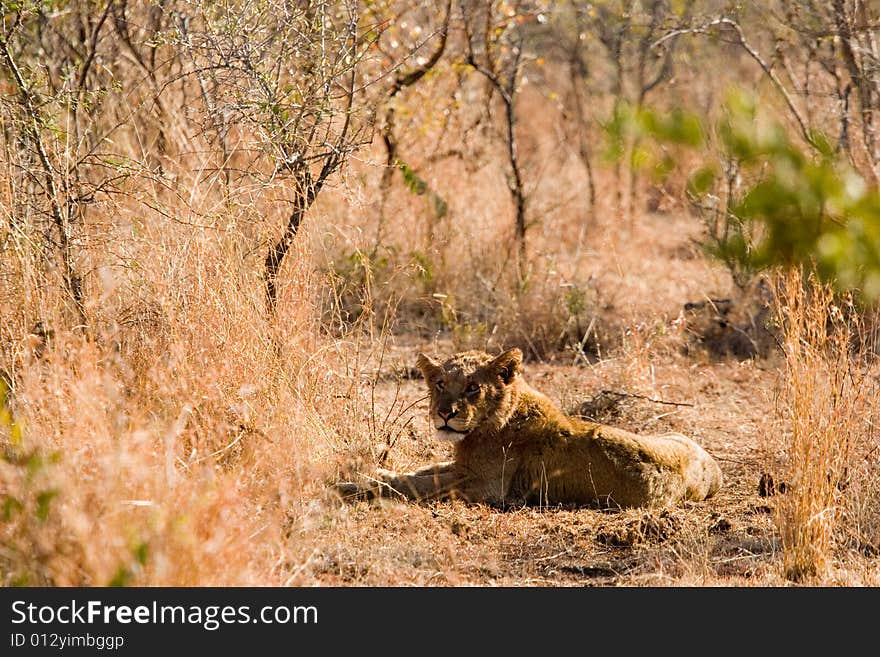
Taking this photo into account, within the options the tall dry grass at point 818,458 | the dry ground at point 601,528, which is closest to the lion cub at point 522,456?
the dry ground at point 601,528

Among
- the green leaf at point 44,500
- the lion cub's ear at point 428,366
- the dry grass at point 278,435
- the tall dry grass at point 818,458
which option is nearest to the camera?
the green leaf at point 44,500

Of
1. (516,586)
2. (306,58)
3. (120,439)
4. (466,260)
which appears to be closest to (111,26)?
(306,58)

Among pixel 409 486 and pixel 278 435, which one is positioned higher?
pixel 278 435

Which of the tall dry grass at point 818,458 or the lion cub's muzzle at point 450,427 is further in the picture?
the lion cub's muzzle at point 450,427

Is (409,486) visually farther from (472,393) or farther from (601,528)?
(601,528)

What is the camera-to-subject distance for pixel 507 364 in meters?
5.98

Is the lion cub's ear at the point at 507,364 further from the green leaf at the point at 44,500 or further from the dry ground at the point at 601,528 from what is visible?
the green leaf at the point at 44,500

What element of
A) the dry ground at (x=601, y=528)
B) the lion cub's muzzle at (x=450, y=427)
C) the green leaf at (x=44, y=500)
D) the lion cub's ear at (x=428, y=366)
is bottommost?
the dry ground at (x=601, y=528)

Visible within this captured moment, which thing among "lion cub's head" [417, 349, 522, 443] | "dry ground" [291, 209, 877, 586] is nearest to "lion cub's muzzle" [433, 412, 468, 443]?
"lion cub's head" [417, 349, 522, 443]

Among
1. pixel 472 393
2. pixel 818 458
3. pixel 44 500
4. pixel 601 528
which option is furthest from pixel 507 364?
pixel 44 500

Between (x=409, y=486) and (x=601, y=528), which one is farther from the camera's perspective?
(x=409, y=486)

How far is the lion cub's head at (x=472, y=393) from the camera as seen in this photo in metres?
5.88

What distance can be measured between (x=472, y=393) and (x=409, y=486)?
0.59 m

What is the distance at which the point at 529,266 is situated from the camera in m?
Result: 9.91
